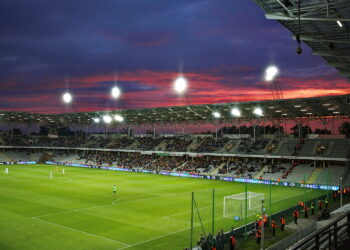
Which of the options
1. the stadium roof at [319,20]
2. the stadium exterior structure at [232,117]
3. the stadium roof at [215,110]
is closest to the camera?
the stadium roof at [319,20]

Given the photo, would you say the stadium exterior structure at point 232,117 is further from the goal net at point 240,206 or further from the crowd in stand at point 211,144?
the goal net at point 240,206

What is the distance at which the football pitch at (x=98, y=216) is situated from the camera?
19.1 m

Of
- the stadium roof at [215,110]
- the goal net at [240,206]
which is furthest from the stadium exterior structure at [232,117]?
the goal net at [240,206]

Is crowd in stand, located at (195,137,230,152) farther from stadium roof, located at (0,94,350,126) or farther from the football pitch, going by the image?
the football pitch

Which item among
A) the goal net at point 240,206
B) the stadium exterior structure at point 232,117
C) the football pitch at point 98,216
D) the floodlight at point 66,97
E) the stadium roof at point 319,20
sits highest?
the floodlight at point 66,97

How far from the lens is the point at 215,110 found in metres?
56.5

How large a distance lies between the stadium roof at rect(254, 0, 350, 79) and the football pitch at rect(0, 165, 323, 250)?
1275cm

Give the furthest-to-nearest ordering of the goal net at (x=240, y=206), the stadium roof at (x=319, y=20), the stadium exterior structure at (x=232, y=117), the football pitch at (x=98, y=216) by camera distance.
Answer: the stadium exterior structure at (x=232, y=117)
the goal net at (x=240, y=206)
the football pitch at (x=98, y=216)
the stadium roof at (x=319, y=20)

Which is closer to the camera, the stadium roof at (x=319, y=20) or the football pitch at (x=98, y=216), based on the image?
the stadium roof at (x=319, y=20)

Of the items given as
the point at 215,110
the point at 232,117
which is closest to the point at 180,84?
the point at 215,110

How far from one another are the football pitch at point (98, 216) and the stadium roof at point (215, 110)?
13.7 m

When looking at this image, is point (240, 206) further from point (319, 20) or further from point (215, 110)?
point (215, 110)

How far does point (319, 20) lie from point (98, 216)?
20.7 meters

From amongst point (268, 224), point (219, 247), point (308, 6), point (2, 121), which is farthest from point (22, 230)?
point (2, 121)
